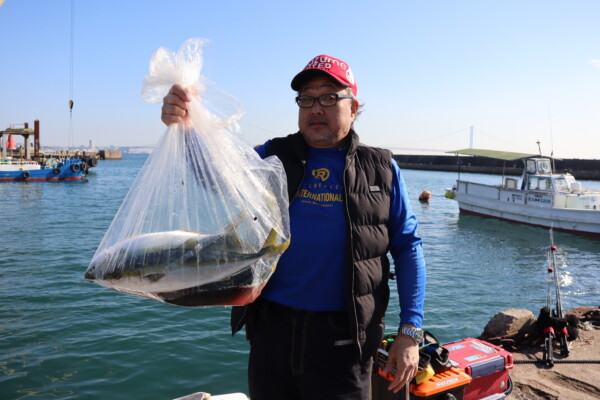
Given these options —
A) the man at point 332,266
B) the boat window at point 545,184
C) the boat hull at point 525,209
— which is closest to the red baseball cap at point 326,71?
the man at point 332,266

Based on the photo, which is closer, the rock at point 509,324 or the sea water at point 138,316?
the rock at point 509,324

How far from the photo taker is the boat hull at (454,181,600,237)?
20.6 m

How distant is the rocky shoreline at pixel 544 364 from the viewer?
4.39m

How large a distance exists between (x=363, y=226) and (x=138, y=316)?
7.63m

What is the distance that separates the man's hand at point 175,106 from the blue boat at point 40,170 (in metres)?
47.1

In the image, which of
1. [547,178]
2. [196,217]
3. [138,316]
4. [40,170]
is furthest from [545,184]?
[40,170]

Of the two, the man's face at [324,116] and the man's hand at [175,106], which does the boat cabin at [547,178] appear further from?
the man's hand at [175,106]

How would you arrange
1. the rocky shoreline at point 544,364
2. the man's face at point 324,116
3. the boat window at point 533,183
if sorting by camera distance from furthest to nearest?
1. the boat window at point 533,183
2. the rocky shoreline at point 544,364
3. the man's face at point 324,116

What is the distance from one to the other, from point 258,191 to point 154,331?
6.87m

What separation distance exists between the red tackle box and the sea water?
344 centimetres

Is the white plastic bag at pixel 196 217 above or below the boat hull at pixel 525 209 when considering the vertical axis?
above

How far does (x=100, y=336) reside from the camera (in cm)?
766

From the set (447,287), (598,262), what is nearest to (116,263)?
(447,287)

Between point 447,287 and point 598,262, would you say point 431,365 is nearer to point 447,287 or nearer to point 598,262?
point 447,287
